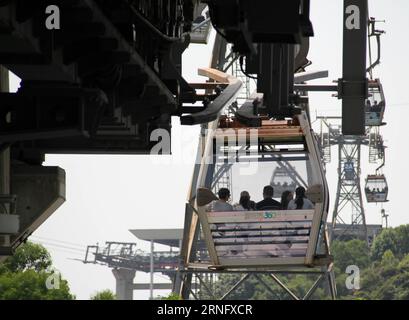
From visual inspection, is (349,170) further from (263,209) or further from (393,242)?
(263,209)

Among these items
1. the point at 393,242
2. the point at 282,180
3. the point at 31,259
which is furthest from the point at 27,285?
the point at 393,242

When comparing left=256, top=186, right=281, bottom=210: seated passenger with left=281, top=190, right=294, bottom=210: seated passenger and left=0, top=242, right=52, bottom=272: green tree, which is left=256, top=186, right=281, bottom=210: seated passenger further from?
left=0, top=242, right=52, bottom=272: green tree

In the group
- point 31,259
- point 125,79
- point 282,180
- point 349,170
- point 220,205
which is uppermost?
point 349,170

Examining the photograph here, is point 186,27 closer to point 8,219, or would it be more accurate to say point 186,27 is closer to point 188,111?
point 188,111

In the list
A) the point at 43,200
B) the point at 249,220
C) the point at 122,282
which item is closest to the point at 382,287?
the point at 122,282

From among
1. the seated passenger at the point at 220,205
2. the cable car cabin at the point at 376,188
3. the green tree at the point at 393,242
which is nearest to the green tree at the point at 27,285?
the seated passenger at the point at 220,205

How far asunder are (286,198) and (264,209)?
0.75 meters

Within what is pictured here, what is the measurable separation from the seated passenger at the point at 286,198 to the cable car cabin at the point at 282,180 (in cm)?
150

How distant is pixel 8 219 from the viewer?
17.8 m

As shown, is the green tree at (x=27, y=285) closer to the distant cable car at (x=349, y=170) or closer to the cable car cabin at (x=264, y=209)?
the cable car cabin at (x=264, y=209)

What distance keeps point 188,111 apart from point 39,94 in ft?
11.1

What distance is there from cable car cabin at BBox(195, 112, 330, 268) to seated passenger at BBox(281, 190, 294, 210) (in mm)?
101

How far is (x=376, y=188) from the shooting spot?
130 metres
